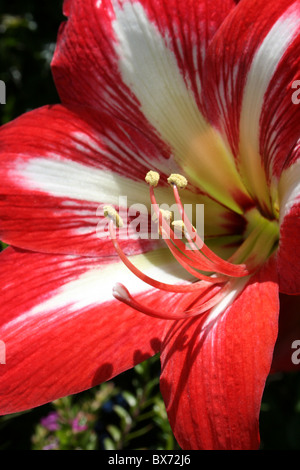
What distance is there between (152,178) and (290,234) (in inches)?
12.7

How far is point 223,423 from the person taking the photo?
0.86 meters

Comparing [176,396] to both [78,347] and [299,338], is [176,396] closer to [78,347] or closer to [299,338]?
[78,347]

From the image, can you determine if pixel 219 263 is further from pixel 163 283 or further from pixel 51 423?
pixel 51 423

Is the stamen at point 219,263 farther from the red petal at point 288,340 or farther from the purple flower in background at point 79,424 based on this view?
the purple flower in background at point 79,424

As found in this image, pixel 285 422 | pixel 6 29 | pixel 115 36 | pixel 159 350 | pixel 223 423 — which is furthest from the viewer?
pixel 6 29

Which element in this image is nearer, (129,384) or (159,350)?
(159,350)

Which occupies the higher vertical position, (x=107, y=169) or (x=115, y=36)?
(x=115, y=36)

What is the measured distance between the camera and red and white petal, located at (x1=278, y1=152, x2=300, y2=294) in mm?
907

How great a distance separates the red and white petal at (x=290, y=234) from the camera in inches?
35.7

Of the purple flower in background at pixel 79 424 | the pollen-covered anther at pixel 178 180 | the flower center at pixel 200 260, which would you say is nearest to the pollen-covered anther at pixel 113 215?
the flower center at pixel 200 260

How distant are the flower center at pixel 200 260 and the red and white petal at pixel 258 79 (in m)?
0.14

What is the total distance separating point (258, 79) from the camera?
0.99 metres

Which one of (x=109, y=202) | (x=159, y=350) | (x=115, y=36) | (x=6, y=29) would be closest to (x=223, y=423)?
(x=159, y=350)
